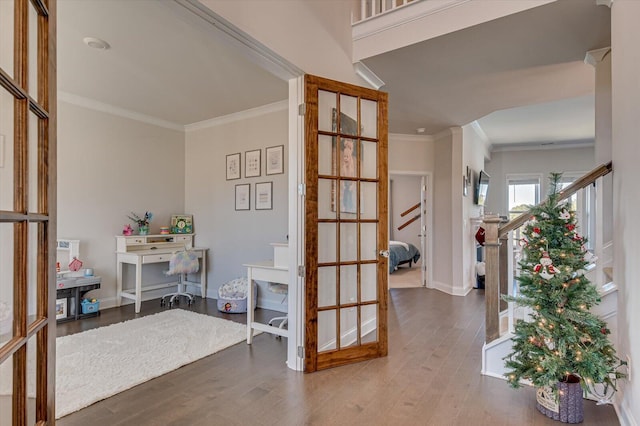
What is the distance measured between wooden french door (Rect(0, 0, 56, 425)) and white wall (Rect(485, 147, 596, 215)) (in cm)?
891

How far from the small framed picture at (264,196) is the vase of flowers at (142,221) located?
5.22 feet

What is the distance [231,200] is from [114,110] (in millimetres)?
1922

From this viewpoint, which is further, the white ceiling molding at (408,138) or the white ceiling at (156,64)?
the white ceiling molding at (408,138)

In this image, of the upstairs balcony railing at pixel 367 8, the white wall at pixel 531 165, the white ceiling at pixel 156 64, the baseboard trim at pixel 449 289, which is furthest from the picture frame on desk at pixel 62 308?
the white wall at pixel 531 165

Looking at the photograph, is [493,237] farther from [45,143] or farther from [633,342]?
[45,143]

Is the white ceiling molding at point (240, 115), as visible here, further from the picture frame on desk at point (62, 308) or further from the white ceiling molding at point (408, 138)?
the picture frame on desk at point (62, 308)

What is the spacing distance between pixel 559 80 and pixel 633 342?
111 inches

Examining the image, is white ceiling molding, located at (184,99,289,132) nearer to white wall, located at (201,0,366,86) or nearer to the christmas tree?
white wall, located at (201,0,366,86)

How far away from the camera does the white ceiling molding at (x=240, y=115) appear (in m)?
4.37

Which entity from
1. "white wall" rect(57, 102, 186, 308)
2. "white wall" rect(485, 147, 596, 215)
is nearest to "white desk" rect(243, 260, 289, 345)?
"white wall" rect(57, 102, 186, 308)

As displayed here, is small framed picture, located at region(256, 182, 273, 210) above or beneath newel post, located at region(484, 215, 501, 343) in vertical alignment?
above

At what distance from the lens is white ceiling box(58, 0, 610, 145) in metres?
2.47

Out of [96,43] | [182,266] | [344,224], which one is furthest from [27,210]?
[182,266]

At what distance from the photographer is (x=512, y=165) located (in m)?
8.18
